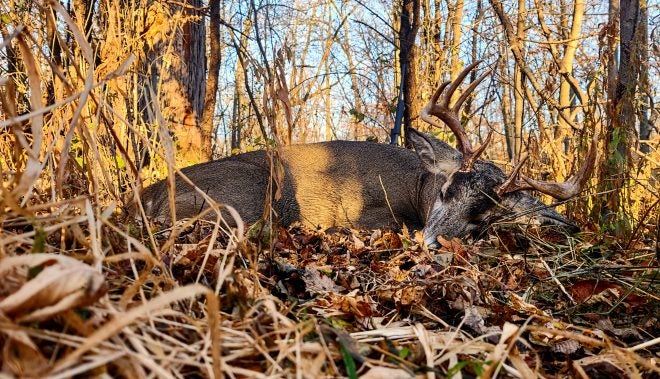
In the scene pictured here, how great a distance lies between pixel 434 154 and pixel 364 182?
786mm

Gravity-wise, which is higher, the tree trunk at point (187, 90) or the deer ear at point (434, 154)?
the tree trunk at point (187, 90)

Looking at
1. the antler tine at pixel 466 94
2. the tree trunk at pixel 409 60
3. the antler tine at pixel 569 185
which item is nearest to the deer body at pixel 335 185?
the antler tine at pixel 466 94

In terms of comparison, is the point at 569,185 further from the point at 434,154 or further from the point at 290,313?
the point at 290,313

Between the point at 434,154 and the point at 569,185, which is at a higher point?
the point at 434,154

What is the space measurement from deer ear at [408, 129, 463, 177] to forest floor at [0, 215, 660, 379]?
290 cm

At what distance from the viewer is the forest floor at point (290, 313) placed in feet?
3.56

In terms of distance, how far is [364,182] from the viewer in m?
Answer: 6.53

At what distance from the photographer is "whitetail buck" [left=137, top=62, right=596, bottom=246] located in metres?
5.61

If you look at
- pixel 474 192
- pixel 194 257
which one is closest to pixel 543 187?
pixel 474 192

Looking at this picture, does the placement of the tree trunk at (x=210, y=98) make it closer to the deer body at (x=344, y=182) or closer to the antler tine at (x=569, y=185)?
the deer body at (x=344, y=182)

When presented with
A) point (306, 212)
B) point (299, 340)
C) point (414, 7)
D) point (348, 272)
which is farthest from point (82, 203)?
point (414, 7)

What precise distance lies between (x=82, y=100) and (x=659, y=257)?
225cm

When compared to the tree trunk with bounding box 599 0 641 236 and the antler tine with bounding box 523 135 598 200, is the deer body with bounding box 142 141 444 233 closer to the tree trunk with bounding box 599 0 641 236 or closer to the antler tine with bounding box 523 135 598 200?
the antler tine with bounding box 523 135 598 200

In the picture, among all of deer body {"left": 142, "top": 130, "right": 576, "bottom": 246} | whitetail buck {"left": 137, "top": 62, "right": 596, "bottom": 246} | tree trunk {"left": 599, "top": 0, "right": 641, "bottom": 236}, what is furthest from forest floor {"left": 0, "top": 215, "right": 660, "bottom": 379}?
deer body {"left": 142, "top": 130, "right": 576, "bottom": 246}
